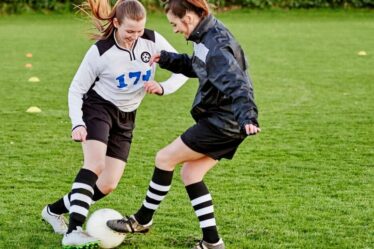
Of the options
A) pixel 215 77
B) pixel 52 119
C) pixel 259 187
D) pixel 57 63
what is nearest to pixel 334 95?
pixel 52 119

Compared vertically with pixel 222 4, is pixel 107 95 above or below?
above

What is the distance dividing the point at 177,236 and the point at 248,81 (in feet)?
4.48

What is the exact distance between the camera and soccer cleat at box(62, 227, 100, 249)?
4965 millimetres

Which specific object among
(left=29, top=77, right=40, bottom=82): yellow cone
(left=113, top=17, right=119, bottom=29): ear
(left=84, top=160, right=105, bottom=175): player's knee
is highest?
(left=113, top=17, right=119, bottom=29): ear

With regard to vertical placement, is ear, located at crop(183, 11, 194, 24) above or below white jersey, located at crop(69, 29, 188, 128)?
above

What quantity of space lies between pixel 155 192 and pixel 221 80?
95 centimetres

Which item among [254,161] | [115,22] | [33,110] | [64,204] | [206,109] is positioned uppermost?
[115,22]

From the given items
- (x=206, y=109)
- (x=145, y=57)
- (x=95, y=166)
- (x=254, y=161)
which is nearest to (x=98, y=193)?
(x=95, y=166)

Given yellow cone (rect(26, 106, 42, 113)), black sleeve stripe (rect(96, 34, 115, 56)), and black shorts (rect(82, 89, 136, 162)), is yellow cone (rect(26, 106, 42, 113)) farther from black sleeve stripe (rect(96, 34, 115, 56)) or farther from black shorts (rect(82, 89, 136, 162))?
black sleeve stripe (rect(96, 34, 115, 56))

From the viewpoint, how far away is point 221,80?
4.68 metres

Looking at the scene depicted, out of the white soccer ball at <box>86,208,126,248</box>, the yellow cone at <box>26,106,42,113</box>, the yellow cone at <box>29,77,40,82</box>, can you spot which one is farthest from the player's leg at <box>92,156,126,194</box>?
the yellow cone at <box>29,77,40,82</box>

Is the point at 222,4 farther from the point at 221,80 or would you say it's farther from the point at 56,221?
the point at 221,80

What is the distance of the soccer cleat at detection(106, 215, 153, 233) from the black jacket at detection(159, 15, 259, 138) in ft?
2.89

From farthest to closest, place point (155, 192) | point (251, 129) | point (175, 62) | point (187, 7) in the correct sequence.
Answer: point (175, 62) < point (155, 192) < point (187, 7) < point (251, 129)
